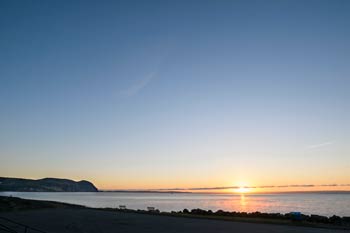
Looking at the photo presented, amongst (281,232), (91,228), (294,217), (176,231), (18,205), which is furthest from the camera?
(18,205)

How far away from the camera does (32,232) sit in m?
22.1

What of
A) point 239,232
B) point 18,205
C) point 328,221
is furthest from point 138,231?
point 18,205

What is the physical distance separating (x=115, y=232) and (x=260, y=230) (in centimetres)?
875

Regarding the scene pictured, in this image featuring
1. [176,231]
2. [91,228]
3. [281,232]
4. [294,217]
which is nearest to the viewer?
[281,232]

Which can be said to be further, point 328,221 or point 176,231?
point 328,221

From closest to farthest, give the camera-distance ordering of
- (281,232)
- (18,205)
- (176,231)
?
1. (281,232)
2. (176,231)
3. (18,205)

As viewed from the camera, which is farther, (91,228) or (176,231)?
(91,228)

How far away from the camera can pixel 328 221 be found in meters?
31.0

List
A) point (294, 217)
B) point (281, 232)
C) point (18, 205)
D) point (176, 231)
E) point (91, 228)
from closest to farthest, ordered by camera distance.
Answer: point (281, 232), point (176, 231), point (91, 228), point (294, 217), point (18, 205)

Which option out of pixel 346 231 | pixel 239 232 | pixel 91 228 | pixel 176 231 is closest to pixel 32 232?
pixel 91 228

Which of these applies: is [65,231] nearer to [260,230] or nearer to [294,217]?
[260,230]

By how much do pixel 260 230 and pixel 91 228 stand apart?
36.0 ft

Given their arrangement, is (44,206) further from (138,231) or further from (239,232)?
(239,232)

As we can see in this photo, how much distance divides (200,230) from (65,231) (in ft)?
27.4
